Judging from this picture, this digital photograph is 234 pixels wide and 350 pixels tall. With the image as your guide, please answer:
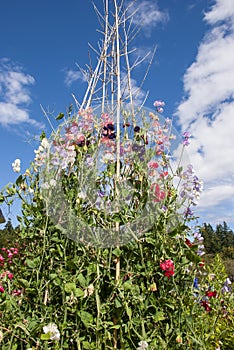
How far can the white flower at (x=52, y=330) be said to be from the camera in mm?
1629

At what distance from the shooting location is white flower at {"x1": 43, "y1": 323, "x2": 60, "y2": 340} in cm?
163

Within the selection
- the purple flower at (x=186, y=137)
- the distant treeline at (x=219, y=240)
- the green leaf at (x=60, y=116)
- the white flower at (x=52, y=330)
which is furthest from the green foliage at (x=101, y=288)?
the distant treeline at (x=219, y=240)

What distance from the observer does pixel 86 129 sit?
7.32 ft

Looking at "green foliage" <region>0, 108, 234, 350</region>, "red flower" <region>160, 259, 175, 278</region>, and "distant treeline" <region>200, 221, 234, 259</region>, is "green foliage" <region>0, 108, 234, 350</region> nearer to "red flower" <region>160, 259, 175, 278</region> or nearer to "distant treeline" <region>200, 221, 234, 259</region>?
"red flower" <region>160, 259, 175, 278</region>

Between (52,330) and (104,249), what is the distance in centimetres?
45

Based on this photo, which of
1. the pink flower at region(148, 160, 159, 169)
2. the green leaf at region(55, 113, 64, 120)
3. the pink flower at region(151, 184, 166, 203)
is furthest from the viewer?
the green leaf at region(55, 113, 64, 120)

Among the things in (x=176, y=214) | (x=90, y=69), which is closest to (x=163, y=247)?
(x=176, y=214)

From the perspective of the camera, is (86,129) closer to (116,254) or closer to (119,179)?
(119,179)

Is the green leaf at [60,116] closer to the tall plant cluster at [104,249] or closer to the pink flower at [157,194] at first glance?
the tall plant cluster at [104,249]

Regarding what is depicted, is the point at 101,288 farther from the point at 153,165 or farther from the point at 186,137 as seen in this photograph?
the point at 186,137

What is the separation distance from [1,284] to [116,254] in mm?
676

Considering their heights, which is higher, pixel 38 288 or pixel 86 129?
pixel 86 129

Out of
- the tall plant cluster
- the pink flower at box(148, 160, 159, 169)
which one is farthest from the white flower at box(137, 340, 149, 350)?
the pink flower at box(148, 160, 159, 169)

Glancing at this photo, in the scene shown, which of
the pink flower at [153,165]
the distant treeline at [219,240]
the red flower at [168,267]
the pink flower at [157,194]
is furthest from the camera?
the distant treeline at [219,240]
